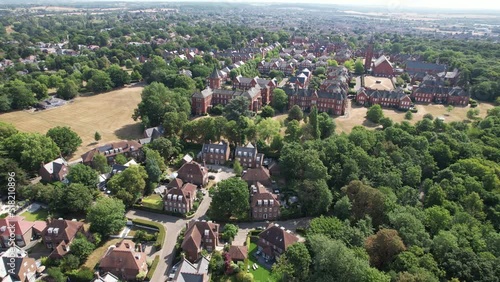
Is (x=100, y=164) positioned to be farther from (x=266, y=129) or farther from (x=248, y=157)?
(x=266, y=129)

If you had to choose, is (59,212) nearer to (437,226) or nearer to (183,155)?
(183,155)

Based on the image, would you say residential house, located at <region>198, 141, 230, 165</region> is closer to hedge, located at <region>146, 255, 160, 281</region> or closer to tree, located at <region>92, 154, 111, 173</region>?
tree, located at <region>92, 154, 111, 173</region>

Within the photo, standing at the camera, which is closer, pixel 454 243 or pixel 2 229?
pixel 454 243

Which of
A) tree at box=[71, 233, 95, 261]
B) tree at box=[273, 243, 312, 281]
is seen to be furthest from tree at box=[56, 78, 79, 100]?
tree at box=[273, 243, 312, 281]

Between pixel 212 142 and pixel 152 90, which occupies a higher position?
pixel 152 90

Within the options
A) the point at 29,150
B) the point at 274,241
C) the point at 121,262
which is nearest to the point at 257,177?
the point at 274,241

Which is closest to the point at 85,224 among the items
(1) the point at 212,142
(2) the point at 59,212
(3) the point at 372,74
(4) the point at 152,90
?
(2) the point at 59,212

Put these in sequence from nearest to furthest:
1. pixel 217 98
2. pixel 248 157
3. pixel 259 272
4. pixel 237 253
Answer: pixel 259 272, pixel 237 253, pixel 248 157, pixel 217 98
